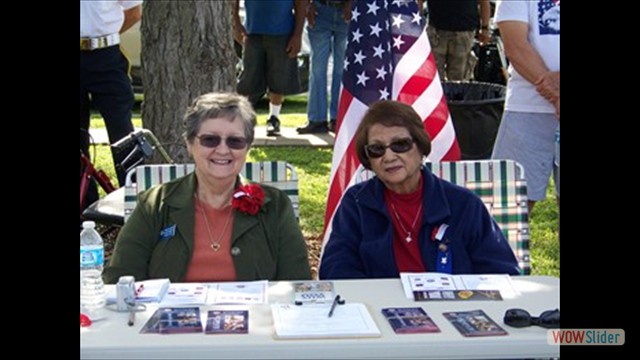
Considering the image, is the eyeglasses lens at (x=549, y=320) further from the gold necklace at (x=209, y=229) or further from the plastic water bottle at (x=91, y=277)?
the gold necklace at (x=209, y=229)

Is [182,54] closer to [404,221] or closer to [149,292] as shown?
[404,221]

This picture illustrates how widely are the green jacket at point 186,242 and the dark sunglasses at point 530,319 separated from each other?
121 centimetres

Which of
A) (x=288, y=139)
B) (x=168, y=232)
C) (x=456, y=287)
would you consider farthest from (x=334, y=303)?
(x=288, y=139)

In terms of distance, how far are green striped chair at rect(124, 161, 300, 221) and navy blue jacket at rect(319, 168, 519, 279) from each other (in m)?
0.58

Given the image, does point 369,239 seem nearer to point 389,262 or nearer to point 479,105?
point 389,262

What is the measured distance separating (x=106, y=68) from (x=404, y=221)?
324 cm

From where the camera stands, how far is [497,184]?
16.4 feet

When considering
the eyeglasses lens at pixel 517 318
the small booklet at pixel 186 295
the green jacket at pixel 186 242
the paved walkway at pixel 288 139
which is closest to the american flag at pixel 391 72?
the green jacket at pixel 186 242

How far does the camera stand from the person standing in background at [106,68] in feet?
22.3

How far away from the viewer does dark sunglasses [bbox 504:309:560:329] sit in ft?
10.2
